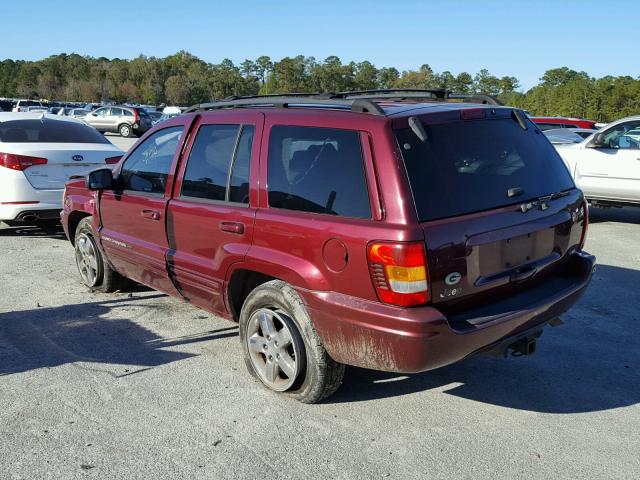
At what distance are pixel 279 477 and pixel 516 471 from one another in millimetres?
1191

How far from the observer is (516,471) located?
3203 millimetres

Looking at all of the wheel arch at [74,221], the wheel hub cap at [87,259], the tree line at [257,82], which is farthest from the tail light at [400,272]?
the tree line at [257,82]

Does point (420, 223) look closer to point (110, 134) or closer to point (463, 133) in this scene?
point (463, 133)

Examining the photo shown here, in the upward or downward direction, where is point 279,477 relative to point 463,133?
downward

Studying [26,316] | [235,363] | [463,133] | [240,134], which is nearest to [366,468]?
[235,363]

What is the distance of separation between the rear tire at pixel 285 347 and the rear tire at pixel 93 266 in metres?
2.42

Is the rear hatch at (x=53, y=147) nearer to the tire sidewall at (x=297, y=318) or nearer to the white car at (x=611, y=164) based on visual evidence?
the tire sidewall at (x=297, y=318)

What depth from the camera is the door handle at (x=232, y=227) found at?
4.03m

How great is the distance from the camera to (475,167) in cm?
362

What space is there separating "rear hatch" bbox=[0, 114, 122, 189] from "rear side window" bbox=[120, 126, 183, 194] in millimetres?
3108

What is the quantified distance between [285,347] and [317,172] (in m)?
1.10

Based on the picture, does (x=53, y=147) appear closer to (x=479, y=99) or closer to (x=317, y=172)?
(x=317, y=172)

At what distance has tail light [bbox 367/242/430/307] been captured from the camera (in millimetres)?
3191

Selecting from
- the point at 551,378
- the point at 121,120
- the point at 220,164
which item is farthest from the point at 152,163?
the point at 121,120
